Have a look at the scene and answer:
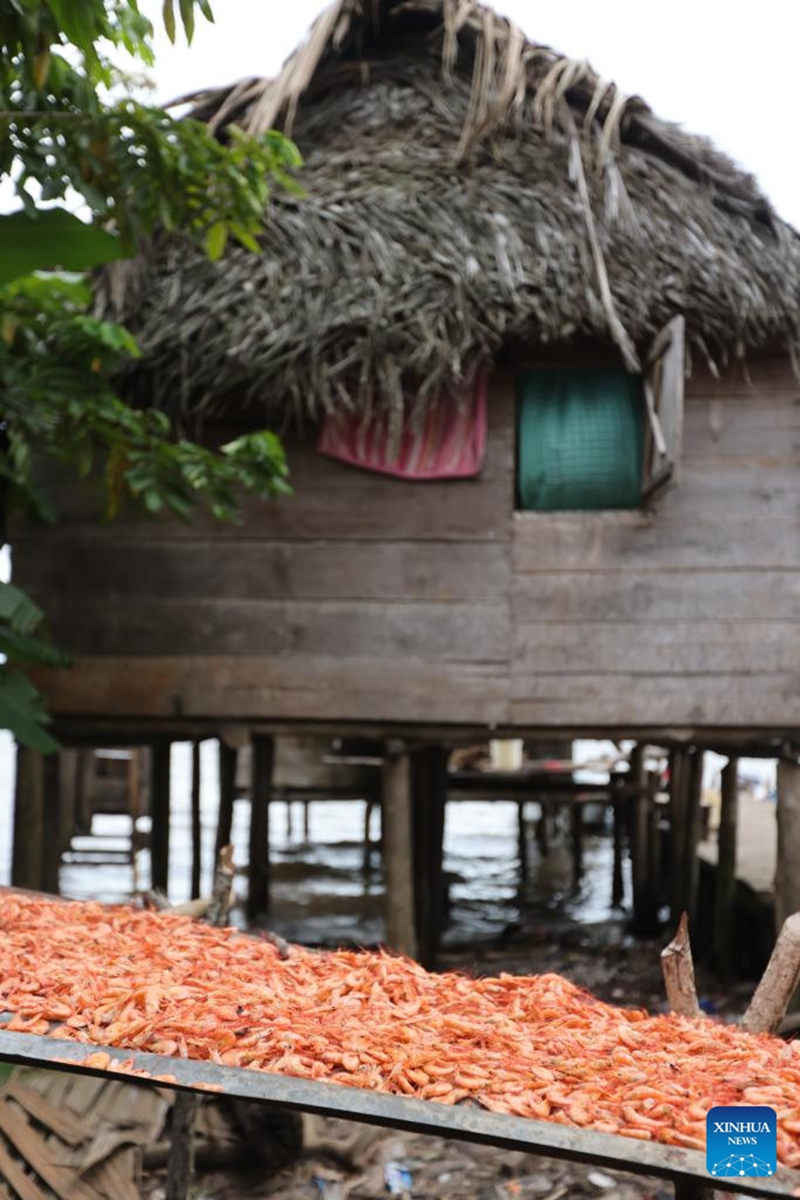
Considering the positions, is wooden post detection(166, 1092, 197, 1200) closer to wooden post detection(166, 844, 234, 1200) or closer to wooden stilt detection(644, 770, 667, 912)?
wooden post detection(166, 844, 234, 1200)

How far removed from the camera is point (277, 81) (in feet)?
23.1

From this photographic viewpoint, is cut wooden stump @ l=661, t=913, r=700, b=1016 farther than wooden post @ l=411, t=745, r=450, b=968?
No

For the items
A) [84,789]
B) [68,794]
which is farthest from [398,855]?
[84,789]

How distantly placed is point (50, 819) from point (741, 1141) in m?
6.10

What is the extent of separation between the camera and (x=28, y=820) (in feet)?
23.6

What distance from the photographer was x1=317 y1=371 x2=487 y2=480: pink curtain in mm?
6750

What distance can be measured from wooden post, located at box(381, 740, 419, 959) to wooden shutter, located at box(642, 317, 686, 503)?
86.7 inches

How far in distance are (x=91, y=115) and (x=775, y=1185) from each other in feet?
13.8

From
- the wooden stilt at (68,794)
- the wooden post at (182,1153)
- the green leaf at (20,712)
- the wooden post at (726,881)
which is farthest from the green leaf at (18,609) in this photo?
the wooden stilt at (68,794)

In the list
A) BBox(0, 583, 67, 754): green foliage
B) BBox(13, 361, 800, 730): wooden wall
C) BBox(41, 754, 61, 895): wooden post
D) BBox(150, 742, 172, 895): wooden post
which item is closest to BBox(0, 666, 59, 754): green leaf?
BBox(0, 583, 67, 754): green foliage

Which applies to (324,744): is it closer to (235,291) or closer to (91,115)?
(235,291)

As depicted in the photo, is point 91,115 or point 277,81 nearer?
point 91,115

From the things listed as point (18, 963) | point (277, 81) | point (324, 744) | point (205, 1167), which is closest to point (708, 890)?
point (324, 744)

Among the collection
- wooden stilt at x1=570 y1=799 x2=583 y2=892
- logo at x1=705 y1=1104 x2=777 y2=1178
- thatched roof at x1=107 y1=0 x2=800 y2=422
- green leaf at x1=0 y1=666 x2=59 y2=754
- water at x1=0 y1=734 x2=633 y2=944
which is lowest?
water at x1=0 y1=734 x2=633 y2=944
